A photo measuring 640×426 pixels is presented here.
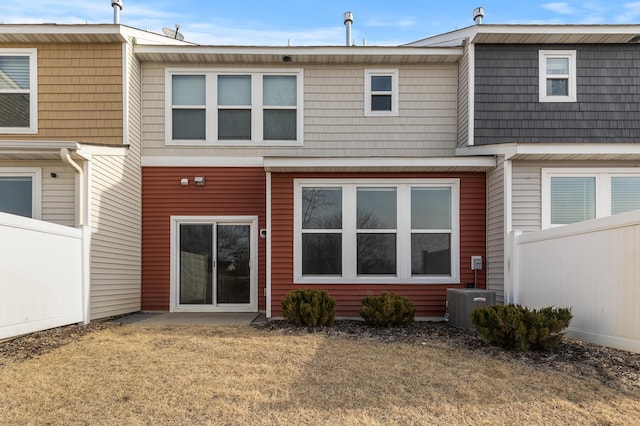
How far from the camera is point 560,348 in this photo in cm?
592

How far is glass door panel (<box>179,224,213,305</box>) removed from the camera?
909 centimetres

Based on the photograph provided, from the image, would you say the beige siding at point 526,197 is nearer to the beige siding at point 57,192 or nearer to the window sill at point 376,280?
the window sill at point 376,280

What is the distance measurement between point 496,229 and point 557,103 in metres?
2.87

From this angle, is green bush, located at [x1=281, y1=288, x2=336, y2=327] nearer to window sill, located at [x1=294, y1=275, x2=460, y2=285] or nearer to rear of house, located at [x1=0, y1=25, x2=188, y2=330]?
window sill, located at [x1=294, y1=275, x2=460, y2=285]

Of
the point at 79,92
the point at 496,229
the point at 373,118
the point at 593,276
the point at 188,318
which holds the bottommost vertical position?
the point at 188,318

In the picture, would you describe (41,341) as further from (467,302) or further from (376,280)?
(467,302)

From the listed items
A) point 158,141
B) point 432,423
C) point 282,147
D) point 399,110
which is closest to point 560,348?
point 432,423

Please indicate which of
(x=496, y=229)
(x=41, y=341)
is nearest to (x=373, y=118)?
(x=496, y=229)

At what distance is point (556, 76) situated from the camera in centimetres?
882

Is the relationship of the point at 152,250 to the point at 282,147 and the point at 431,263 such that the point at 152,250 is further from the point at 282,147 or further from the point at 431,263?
the point at 431,263

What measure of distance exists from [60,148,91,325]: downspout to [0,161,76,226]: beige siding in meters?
0.21

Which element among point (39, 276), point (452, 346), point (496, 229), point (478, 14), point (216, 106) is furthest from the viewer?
point (478, 14)

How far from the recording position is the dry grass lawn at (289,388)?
3701mm

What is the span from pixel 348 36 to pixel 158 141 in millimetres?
4859
